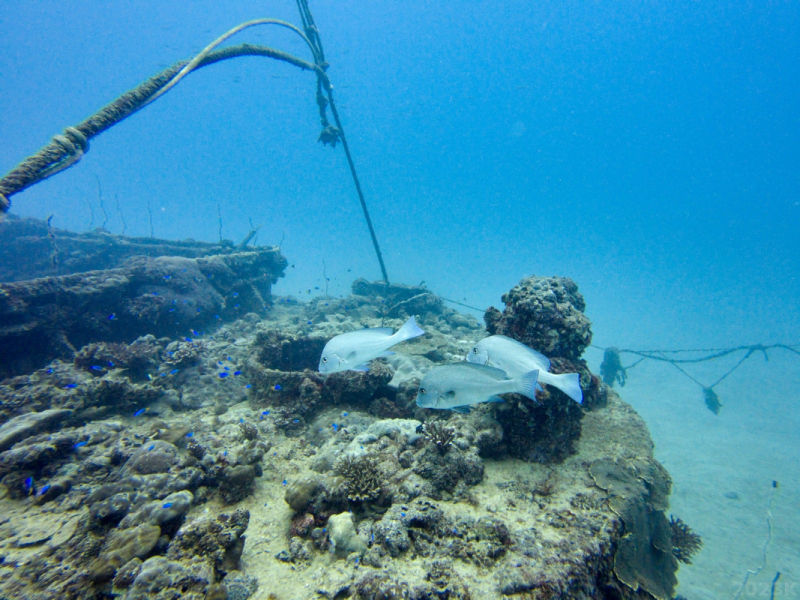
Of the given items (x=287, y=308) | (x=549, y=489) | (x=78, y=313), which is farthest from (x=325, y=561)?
(x=287, y=308)

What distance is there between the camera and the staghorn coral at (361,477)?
3244 mm

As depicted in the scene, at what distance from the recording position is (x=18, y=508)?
11.2ft

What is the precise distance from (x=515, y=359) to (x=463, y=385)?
0.91 meters

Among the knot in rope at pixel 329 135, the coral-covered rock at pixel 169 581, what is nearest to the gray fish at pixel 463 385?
the coral-covered rock at pixel 169 581

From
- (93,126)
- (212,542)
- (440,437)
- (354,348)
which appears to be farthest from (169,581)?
(93,126)

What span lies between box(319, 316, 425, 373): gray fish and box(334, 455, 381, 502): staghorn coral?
107cm

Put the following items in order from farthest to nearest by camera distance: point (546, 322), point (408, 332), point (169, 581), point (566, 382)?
point (546, 322) < point (408, 332) < point (566, 382) < point (169, 581)

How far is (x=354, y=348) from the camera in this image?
151 inches

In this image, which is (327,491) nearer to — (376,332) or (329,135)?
(376,332)

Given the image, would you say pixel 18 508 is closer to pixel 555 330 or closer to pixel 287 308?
pixel 555 330

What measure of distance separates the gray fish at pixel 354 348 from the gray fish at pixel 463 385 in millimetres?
710

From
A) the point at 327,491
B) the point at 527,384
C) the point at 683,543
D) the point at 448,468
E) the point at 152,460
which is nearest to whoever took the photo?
the point at 527,384

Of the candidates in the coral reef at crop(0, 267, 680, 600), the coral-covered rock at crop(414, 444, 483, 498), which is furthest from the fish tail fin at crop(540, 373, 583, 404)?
the coral-covered rock at crop(414, 444, 483, 498)

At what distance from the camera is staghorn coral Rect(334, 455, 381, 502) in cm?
324
